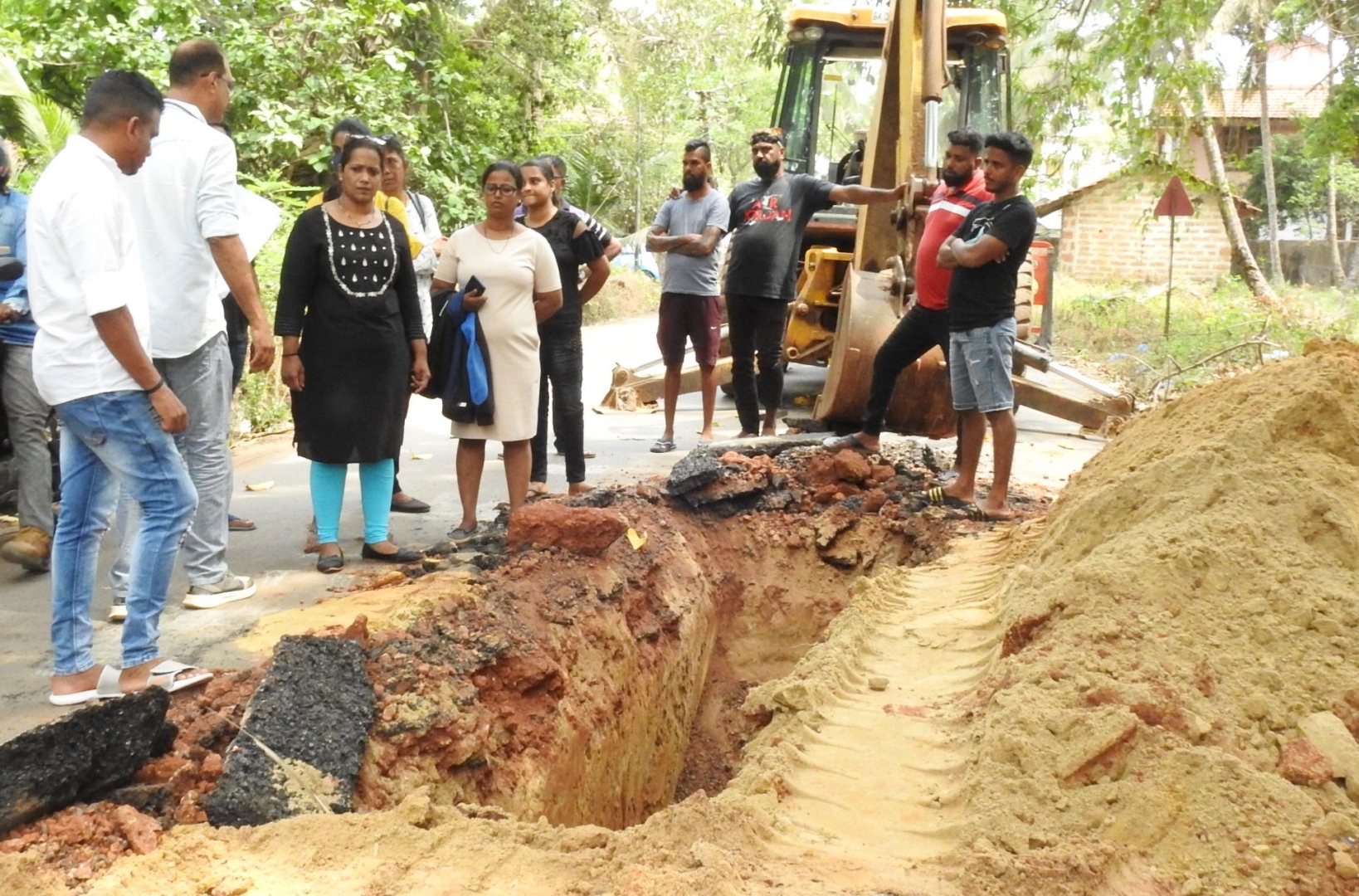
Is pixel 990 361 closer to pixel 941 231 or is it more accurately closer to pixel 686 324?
pixel 941 231

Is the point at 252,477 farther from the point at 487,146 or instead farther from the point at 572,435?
the point at 487,146

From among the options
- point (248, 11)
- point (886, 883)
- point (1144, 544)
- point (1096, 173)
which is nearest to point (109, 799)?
point (886, 883)

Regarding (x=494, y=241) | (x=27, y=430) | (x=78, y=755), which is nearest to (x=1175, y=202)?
(x=494, y=241)

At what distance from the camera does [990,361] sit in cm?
531

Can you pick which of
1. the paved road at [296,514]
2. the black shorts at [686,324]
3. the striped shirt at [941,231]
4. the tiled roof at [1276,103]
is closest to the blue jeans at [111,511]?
the paved road at [296,514]

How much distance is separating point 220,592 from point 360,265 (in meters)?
1.43

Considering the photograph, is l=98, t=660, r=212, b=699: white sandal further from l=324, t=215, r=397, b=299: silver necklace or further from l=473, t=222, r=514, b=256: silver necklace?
l=473, t=222, r=514, b=256: silver necklace

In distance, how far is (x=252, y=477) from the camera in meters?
6.79

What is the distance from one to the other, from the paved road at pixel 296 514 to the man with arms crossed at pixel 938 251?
5.38 ft

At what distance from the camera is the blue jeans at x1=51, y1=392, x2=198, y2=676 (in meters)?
3.30

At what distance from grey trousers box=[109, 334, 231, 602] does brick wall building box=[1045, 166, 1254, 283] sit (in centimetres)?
2045

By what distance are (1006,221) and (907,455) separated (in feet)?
6.13

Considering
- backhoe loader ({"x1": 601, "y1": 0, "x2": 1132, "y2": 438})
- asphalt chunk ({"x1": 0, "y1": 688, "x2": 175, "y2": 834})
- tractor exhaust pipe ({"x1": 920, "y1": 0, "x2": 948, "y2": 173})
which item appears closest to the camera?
asphalt chunk ({"x1": 0, "y1": 688, "x2": 175, "y2": 834})

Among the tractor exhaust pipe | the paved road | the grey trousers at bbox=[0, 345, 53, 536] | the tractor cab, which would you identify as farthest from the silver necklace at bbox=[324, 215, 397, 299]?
the tractor cab
